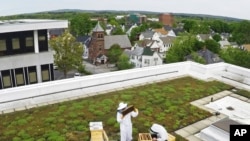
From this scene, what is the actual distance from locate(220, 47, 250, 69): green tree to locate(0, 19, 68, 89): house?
35.4 metres

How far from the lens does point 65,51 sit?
107 ft

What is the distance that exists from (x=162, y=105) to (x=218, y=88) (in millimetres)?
4021

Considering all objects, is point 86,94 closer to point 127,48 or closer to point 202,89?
point 202,89

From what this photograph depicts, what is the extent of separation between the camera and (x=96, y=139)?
8.28 m

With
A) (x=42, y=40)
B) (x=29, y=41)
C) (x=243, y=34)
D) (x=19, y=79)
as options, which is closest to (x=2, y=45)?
(x=29, y=41)

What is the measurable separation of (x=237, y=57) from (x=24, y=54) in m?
37.5

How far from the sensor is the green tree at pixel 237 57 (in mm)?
43656

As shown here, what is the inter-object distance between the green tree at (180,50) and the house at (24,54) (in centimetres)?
3109

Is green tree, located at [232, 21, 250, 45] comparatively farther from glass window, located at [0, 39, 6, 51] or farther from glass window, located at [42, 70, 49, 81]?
glass window, located at [0, 39, 6, 51]

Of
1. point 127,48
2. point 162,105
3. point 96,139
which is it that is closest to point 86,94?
point 162,105

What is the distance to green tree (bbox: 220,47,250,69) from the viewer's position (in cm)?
4366

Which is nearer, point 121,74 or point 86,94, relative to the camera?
point 86,94

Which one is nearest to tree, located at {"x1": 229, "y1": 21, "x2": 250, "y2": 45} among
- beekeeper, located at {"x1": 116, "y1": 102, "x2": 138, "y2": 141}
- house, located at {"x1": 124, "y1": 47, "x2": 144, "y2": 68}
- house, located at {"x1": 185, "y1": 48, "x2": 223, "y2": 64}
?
house, located at {"x1": 185, "y1": 48, "x2": 223, "y2": 64}

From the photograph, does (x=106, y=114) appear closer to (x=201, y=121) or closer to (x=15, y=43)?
(x=201, y=121)
